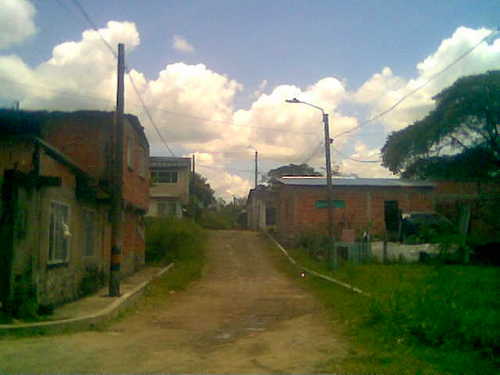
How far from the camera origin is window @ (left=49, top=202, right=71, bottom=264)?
461 inches

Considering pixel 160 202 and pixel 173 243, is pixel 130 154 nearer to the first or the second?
pixel 173 243

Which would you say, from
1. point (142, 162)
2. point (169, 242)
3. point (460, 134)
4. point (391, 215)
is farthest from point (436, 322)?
point (460, 134)

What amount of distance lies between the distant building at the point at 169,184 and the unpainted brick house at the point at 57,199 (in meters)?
19.4

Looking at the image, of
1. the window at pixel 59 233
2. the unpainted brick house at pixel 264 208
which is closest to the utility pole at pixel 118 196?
the window at pixel 59 233

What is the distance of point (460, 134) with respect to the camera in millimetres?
34875

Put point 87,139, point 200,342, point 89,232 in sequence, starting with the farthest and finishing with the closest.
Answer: point 87,139
point 89,232
point 200,342

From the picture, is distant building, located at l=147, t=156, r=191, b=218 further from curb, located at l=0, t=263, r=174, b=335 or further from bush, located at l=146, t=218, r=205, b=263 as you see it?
curb, located at l=0, t=263, r=174, b=335

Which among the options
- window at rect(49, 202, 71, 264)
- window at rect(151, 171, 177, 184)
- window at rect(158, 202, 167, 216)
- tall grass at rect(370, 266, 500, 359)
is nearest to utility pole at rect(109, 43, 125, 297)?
window at rect(49, 202, 71, 264)

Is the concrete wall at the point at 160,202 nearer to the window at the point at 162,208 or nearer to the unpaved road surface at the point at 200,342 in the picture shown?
the window at the point at 162,208

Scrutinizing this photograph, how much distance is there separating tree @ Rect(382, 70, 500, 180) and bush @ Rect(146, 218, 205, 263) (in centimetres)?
1825

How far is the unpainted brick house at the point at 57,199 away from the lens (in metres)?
10.0

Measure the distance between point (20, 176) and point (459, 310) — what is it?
806 cm

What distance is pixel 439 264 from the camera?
34.9 feet

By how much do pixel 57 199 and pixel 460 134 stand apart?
2947 cm
